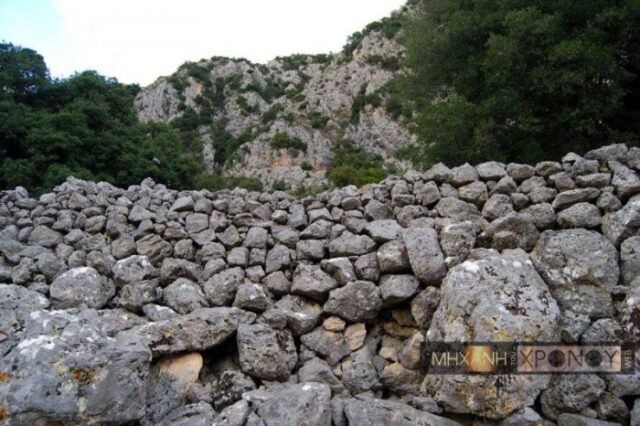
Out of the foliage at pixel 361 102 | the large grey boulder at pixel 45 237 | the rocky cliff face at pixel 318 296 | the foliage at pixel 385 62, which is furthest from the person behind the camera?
the foliage at pixel 385 62

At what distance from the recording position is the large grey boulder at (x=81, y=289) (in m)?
5.22

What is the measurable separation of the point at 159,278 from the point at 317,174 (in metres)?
25.6

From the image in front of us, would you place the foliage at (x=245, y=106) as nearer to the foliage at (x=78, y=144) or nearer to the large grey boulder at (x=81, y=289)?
the foliage at (x=78, y=144)

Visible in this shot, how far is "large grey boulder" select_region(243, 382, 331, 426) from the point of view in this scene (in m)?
3.97

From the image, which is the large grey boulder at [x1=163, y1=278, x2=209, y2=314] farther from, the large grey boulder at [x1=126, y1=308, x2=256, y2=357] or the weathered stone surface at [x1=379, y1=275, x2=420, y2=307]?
the weathered stone surface at [x1=379, y1=275, x2=420, y2=307]

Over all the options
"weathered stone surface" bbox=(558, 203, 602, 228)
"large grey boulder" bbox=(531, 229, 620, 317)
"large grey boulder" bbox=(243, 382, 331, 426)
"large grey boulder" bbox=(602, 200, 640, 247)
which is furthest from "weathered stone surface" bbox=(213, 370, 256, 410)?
"large grey boulder" bbox=(602, 200, 640, 247)

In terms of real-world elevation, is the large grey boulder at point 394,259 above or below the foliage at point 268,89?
below

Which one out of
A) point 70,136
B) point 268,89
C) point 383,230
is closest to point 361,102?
point 268,89

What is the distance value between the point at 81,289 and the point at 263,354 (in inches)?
95.1

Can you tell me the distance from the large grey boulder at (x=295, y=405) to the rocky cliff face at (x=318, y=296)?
0.06 feet

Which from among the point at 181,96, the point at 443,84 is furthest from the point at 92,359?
the point at 181,96

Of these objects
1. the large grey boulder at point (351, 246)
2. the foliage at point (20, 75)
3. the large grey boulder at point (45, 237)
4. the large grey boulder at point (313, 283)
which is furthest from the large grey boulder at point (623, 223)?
the foliage at point (20, 75)

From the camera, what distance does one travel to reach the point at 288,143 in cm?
3372

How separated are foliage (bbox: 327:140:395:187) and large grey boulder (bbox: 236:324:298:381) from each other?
12867 mm
